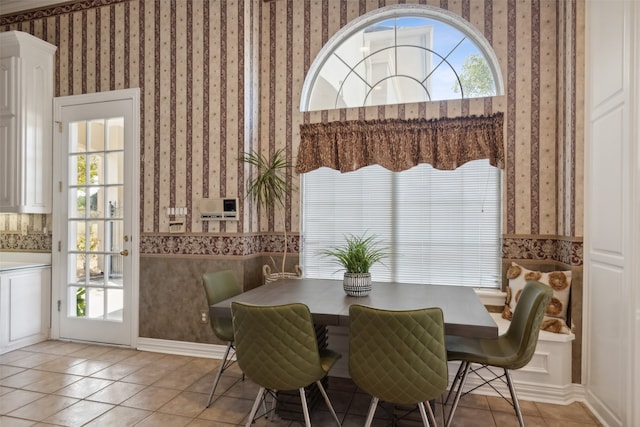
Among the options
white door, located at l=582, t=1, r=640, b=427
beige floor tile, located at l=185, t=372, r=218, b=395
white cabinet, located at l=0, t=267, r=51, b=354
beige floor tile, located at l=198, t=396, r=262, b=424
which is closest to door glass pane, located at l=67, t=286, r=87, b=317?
white cabinet, located at l=0, t=267, r=51, b=354

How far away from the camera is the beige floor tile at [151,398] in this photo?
2.73 metres

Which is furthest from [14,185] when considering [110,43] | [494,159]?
[494,159]

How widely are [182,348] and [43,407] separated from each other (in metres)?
1.21

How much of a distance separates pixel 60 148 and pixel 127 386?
2634 millimetres

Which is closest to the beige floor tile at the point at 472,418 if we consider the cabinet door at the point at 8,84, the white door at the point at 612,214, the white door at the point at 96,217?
the white door at the point at 612,214

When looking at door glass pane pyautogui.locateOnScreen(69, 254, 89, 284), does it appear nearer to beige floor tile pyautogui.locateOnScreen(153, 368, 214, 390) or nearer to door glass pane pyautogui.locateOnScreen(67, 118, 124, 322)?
door glass pane pyautogui.locateOnScreen(67, 118, 124, 322)

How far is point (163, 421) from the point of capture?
8.27ft

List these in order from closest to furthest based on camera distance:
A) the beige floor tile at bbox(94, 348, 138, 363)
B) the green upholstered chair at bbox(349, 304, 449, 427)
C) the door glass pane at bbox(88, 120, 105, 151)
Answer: the green upholstered chair at bbox(349, 304, 449, 427)
the beige floor tile at bbox(94, 348, 138, 363)
the door glass pane at bbox(88, 120, 105, 151)

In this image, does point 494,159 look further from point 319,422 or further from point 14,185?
point 14,185

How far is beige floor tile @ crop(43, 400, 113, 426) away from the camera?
251 cm

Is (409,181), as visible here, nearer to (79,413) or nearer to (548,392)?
(548,392)

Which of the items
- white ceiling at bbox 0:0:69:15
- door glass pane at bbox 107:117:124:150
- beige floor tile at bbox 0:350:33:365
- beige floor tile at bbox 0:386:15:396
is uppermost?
white ceiling at bbox 0:0:69:15

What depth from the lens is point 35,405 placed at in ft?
8.94

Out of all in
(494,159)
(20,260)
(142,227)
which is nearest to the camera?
(494,159)
